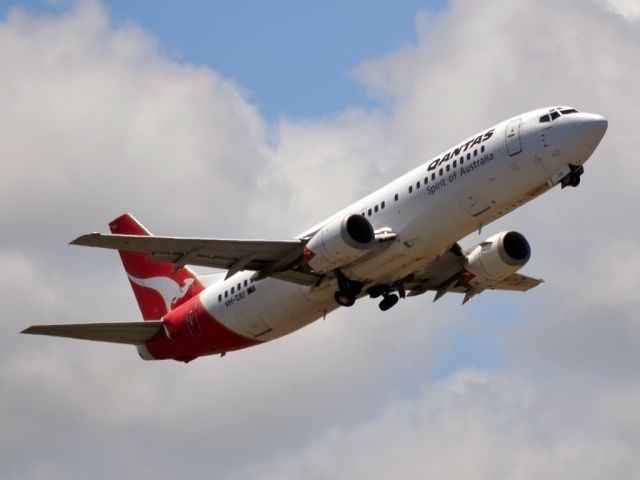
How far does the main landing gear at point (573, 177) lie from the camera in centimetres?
5575

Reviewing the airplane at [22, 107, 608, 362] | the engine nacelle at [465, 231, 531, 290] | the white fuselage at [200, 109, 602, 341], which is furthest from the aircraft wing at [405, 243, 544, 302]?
the white fuselage at [200, 109, 602, 341]

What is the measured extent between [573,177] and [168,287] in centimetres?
2214

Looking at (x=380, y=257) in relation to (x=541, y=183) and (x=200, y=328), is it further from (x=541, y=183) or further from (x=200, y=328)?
(x=200, y=328)

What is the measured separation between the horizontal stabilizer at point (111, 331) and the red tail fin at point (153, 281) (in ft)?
6.58

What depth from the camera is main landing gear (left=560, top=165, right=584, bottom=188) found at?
55.8m

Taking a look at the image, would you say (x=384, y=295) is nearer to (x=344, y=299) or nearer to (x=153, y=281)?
(x=344, y=299)

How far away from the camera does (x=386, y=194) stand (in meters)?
59.0

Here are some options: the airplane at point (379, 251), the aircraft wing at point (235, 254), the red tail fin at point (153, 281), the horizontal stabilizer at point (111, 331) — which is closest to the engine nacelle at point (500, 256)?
the airplane at point (379, 251)

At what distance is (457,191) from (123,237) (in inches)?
480

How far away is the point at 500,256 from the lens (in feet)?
210

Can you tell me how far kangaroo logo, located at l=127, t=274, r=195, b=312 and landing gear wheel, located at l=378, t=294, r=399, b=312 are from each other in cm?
983

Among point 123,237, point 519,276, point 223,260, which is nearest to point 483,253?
point 519,276

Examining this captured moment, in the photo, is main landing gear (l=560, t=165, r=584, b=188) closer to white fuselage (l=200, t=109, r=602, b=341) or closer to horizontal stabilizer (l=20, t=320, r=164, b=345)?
white fuselage (l=200, t=109, r=602, b=341)

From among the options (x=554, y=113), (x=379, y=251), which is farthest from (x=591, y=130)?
(x=379, y=251)
